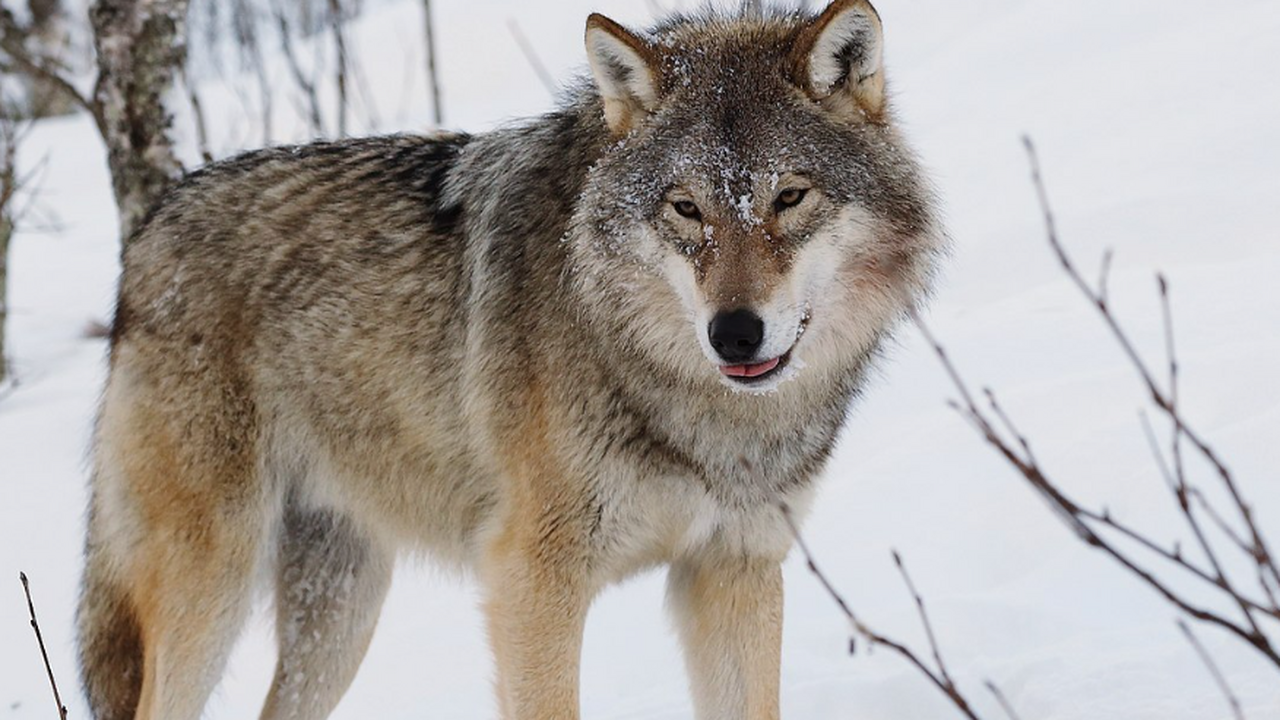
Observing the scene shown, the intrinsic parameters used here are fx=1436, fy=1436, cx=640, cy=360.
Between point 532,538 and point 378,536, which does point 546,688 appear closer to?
point 532,538

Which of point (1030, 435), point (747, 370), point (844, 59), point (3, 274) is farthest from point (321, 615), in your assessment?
point (3, 274)

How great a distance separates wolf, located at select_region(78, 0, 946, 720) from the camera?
3141 millimetres

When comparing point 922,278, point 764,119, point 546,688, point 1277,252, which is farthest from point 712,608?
point 1277,252

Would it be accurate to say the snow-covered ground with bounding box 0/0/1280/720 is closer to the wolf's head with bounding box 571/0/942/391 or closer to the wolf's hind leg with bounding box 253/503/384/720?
the wolf's hind leg with bounding box 253/503/384/720

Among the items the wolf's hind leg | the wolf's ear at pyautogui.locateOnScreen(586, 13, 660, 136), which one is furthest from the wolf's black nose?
the wolf's hind leg

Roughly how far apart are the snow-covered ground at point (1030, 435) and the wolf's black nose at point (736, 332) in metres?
0.88

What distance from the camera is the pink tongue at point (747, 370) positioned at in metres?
2.93

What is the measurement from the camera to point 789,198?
3.05 meters

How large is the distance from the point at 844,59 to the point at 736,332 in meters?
0.78

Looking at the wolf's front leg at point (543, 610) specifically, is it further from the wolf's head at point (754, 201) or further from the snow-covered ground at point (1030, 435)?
the snow-covered ground at point (1030, 435)

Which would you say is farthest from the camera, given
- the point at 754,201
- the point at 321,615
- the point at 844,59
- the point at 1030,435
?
the point at 1030,435

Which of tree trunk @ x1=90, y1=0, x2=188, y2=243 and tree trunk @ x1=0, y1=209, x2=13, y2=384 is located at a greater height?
tree trunk @ x1=90, y1=0, x2=188, y2=243

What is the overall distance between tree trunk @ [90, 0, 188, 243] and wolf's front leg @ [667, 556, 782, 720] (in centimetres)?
328

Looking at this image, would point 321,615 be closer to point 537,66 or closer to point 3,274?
point 537,66
